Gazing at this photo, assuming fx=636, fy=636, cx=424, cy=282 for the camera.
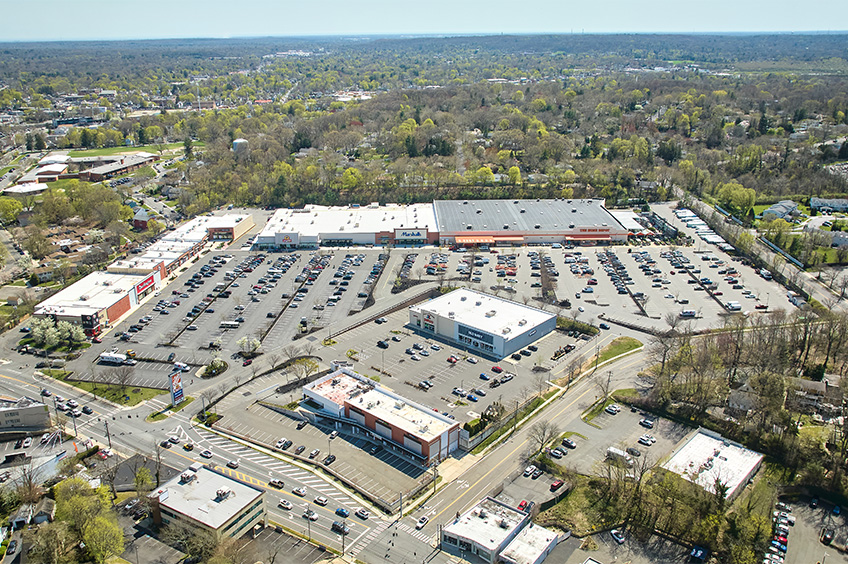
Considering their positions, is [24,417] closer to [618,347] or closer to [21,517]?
[21,517]

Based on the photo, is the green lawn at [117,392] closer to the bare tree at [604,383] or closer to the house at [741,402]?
the bare tree at [604,383]

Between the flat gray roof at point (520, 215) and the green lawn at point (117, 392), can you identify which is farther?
the flat gray roof at point (520, 215)

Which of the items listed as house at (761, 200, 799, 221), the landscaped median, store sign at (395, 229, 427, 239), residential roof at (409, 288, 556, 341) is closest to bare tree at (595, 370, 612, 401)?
residential roof at (409, 288, 556, 341)

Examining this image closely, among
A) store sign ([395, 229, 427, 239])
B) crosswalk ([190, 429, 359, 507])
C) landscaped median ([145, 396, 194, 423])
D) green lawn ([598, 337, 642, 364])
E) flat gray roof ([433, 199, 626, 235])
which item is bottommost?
crosswalk ([190, 429, 359, 507])

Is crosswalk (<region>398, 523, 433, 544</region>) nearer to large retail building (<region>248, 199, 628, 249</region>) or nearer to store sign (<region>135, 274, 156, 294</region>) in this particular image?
store sign (<region>135, 274, 156, 294</region>)

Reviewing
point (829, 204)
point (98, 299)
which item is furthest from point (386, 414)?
point (829, 204)

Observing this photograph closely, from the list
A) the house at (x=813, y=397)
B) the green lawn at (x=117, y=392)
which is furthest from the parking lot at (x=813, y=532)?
the green lawn at (x=117, y=392)
